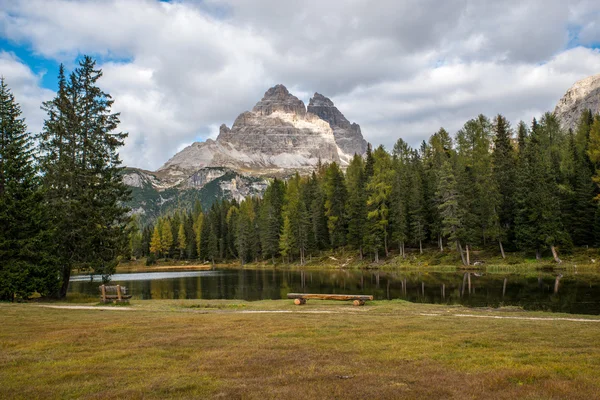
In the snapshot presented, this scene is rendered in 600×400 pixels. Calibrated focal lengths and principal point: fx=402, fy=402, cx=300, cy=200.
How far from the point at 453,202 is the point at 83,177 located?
51789 mm

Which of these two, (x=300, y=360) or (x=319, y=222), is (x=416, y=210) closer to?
(x=319, y=222)

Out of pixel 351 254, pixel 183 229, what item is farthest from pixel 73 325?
pixel 183 229

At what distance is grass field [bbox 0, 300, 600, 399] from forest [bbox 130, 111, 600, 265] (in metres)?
48.2

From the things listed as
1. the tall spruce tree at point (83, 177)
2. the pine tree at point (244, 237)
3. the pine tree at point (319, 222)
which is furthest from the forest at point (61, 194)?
the pine tree at point (244, 237)

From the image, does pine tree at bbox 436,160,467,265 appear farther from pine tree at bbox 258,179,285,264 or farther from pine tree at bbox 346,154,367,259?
pine tree at bbox 258,179,285,264

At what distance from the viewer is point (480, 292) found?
35.6 metres

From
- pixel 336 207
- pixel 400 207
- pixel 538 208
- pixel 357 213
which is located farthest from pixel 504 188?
pixel 336 207

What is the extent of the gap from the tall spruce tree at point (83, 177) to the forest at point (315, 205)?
0.35 ft

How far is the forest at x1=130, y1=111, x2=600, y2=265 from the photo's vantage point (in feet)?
194

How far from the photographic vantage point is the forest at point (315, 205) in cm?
3181

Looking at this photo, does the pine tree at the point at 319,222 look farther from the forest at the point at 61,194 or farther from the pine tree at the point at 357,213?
the forest at the point at 61,194

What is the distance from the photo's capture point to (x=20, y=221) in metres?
30.0

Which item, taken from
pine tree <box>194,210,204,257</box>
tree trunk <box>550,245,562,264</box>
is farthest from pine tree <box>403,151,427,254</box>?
pine tree <box>194,210,204,257</box>

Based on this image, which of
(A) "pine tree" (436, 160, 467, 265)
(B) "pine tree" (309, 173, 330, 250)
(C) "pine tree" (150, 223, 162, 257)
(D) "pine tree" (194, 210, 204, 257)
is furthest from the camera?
(C) "pine tree" (150, 223, 162, 257)
